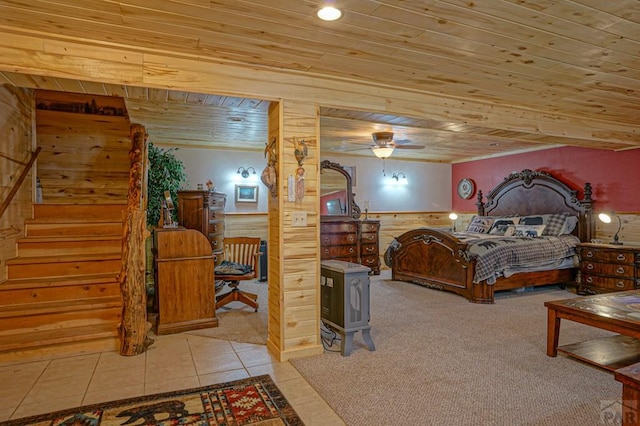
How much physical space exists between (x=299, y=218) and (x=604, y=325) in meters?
2.38

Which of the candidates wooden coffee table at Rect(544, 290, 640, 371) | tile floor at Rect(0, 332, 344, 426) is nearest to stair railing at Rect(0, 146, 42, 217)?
tile floor at Rect(0, 332, 344, 426)

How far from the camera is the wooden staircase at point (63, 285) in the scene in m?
3.18

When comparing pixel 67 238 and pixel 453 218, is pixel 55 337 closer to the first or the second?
→ pixel 67 238

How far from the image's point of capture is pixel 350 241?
654 cm

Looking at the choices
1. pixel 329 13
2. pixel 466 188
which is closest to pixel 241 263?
pixel 329 13

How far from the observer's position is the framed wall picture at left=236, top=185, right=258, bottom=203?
6.63 meters

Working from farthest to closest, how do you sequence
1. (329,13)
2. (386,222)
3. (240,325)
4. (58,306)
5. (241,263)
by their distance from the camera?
(386,222) < (241,263) < (240,325) < (58,306) < (329,13)

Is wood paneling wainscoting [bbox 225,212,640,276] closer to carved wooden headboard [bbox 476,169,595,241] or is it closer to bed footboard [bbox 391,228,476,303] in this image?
carved wooden headboard [bbox 476,169,595,241]

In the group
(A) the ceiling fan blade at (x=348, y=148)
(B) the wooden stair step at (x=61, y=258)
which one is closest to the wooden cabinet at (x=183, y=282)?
(B) the wooden stair step at (x=61, y=258)

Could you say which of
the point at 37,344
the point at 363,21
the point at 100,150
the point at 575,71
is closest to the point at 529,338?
the point at 575,71

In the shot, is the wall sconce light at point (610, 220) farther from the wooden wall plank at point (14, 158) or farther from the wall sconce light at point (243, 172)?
the wooden wall plank at point (14, 158)

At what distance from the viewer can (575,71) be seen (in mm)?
3029

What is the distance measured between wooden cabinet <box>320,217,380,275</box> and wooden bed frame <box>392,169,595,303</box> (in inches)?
23.7

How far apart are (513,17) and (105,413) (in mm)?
3306
